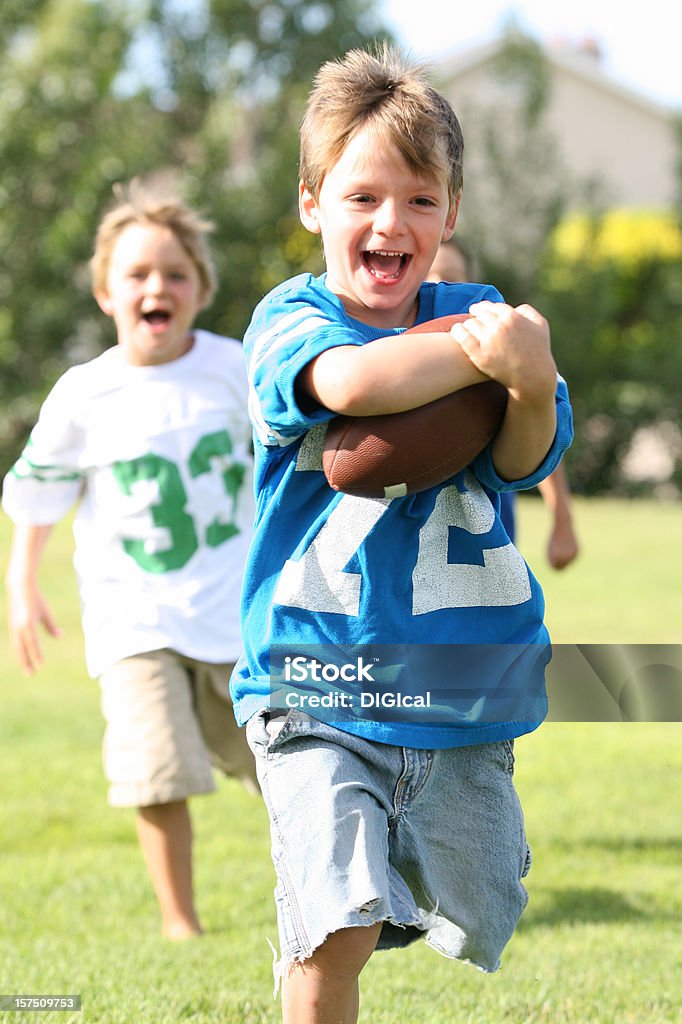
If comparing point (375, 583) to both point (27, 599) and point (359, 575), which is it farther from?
point (27, 599)

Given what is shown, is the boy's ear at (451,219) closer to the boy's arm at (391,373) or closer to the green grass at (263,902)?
the boy's arm at (391,373)

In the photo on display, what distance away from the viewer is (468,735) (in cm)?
282

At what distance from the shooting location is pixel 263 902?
16.1ft

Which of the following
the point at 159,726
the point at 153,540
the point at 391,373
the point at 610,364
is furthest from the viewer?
the point at 610,364

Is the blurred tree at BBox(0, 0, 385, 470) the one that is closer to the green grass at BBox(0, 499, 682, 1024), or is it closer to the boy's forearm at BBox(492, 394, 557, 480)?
the green grass at BBox(0, 499, 682, 1024)

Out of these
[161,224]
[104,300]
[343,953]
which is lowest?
[343,953]

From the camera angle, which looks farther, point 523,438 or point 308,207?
point 308,207

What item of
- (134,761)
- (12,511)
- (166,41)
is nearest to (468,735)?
(134,761)

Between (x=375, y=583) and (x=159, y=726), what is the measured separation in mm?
2217

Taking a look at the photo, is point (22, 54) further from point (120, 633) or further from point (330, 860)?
point (330, 860)

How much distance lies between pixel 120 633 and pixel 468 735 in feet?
7.26

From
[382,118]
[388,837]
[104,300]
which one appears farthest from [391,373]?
[104,300]

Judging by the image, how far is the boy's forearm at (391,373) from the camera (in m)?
2.51

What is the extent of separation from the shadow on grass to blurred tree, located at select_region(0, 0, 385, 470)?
18.5 metres
